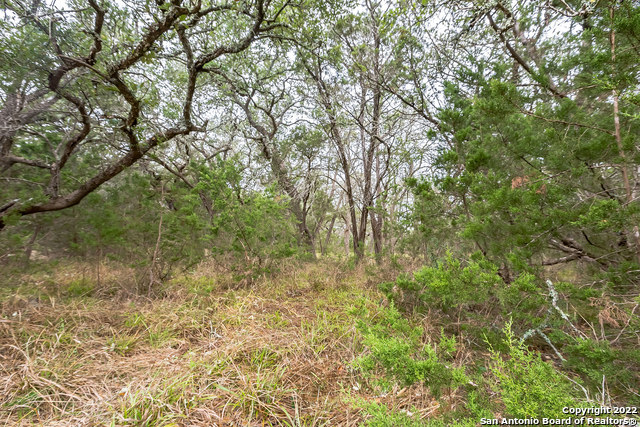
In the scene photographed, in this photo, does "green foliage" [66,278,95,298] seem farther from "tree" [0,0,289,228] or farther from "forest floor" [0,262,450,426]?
"tree" [0,0,289,228]

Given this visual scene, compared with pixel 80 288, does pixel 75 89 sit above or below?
above

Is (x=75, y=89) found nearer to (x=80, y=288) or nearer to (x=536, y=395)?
(x=80, y=288)

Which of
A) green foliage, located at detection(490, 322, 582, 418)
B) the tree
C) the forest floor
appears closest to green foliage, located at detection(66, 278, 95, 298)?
the forest floor

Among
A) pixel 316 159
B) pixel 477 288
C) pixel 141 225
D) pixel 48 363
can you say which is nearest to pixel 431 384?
pixel 477 288

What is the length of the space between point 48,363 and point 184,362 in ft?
3.56

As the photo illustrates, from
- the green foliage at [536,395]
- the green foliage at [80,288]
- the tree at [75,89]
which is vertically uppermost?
the tree at [75,89]

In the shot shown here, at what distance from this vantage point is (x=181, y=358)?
6.81 ft

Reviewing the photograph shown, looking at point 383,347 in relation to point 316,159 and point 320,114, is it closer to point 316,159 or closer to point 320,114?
point 320,114

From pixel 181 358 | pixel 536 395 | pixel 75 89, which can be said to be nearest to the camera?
pixel 536 395

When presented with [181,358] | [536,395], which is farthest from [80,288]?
[536,395]

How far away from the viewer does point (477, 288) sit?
175 centimetres

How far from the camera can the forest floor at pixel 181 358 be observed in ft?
5.03

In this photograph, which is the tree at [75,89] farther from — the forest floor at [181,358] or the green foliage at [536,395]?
the green foliage at [536,395]

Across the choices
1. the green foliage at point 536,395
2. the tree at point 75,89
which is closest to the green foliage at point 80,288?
the tree at point 75,89
